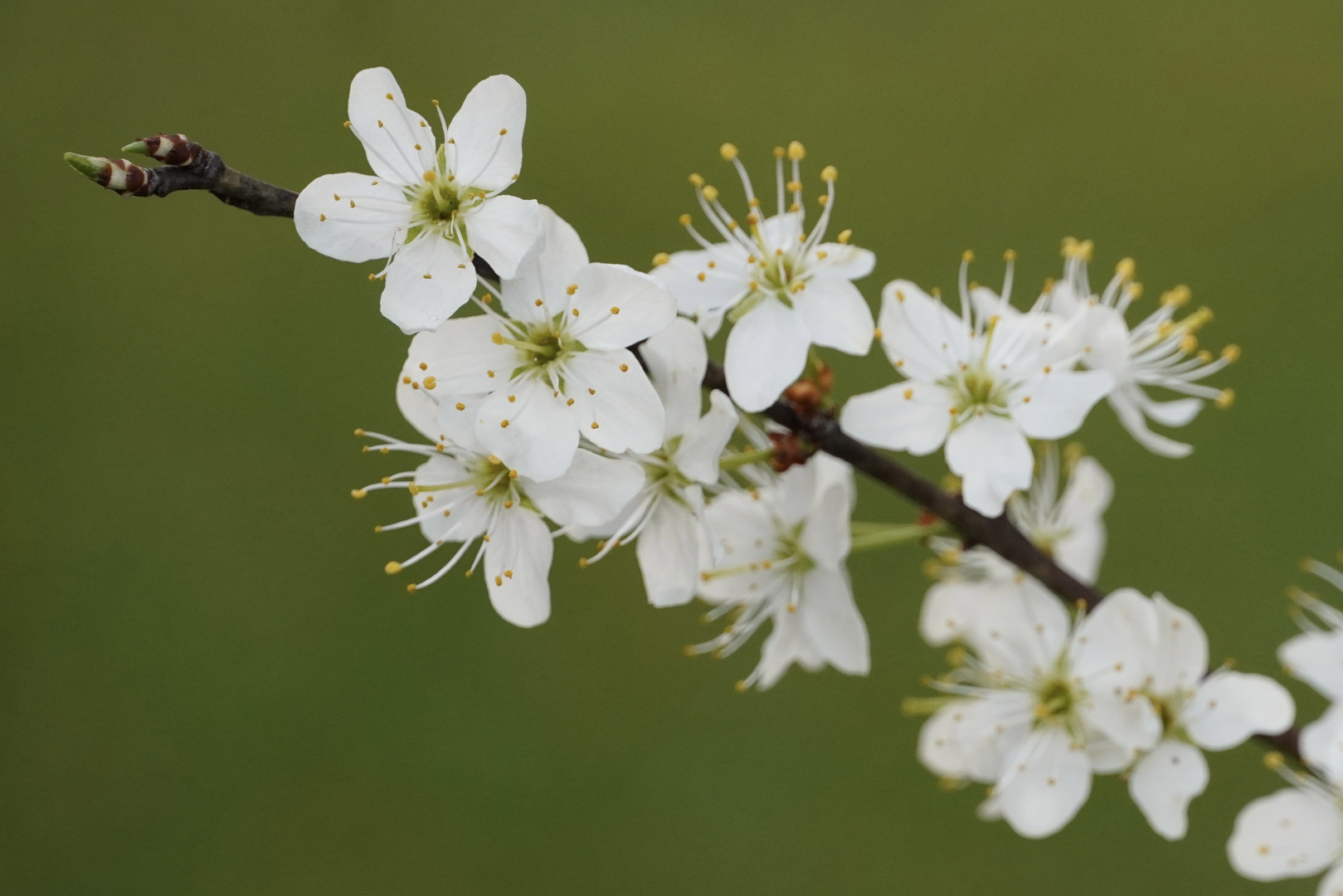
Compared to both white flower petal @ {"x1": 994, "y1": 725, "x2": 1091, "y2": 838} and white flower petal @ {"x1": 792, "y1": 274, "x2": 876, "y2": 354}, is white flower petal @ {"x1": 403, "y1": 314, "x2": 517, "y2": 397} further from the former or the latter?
white flower petal @ {"x1": 994, "y1": 725, "x2": 1091, "y2": 838}

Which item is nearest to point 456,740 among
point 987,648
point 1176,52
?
point 987,648

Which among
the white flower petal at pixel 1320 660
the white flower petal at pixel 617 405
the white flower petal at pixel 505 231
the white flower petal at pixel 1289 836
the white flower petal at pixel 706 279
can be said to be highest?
the white flower petal at pixel 505 231

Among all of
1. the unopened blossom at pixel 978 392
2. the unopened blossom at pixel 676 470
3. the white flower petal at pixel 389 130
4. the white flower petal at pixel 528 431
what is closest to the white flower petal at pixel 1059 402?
the unopened blossom at pixel 978 392

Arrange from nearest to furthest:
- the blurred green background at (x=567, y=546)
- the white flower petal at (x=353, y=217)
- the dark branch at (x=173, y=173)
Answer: the dark branch at (x=173, y=173) → the white flower petal at (x=353, y=217) → the blurred green background at (x=567, y=546)

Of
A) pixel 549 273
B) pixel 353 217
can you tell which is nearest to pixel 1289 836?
pixel 549 273

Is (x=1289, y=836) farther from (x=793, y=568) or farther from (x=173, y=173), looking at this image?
(x=173, y=173)

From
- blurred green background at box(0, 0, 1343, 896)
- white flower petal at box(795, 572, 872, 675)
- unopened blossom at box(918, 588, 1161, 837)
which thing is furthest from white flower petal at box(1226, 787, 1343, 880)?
blurred green background at box(0, 0, 1343, 896)

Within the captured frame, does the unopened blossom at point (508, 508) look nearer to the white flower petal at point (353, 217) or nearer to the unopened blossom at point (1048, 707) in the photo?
the white flower petal at point (353, 217)

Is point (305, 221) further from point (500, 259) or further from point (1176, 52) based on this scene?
point (1176, 52)
